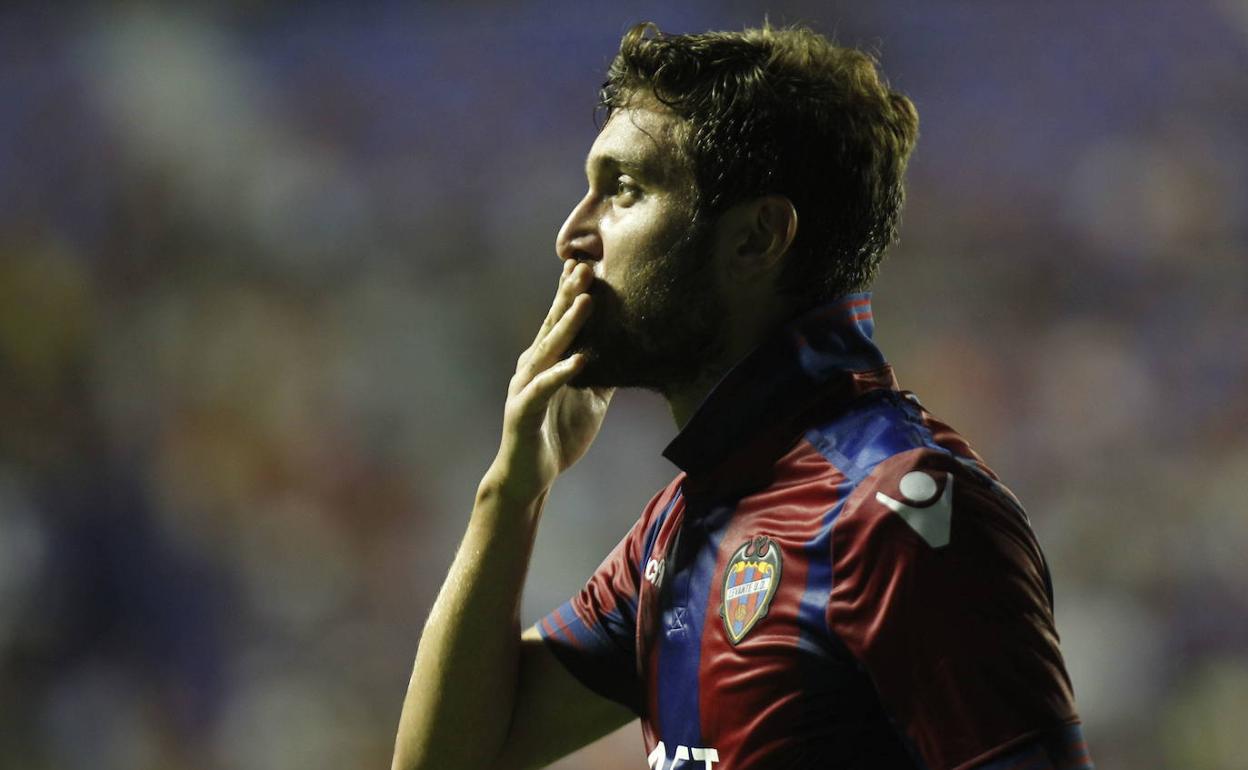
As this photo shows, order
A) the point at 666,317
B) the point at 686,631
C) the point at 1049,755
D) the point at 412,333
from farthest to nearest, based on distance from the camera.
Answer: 1. the point at 412,333
2. the point at 666,317
3. the point at 686,631
4. the point at 1049,755

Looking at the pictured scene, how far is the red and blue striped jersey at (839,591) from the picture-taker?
133 cm

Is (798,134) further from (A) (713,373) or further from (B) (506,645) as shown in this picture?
(B) (506,645)

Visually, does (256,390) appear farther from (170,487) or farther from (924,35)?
(924,35)

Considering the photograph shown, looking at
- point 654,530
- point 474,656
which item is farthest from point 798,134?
point 474,656

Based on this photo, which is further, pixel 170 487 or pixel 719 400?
pixel 170 487

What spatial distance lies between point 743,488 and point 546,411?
0.38 m

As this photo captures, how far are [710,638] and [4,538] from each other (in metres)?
3.97

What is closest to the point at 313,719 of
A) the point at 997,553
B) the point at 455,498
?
the point at 455,498

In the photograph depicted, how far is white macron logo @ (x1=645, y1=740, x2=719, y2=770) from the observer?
1.56 metres

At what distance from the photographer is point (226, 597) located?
4816mm

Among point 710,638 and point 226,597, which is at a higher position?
point 226,597

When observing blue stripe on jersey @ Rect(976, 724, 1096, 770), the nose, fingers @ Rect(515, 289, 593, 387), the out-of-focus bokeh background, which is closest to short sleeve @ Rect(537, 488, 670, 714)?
fingers @ Rect(515, 289, 593, 387)

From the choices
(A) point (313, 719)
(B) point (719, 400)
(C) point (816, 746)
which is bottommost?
(C) point (816, 746)

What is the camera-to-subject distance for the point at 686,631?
1.66 meters
